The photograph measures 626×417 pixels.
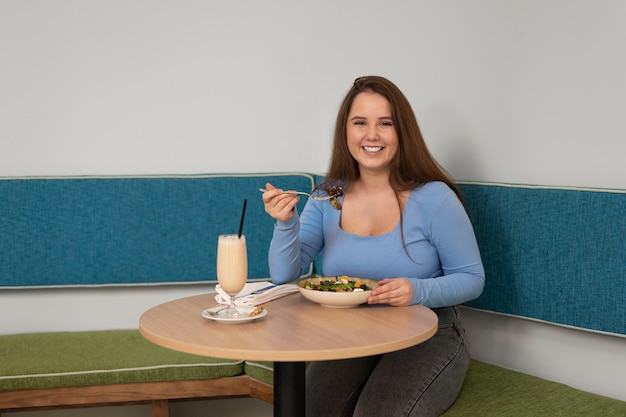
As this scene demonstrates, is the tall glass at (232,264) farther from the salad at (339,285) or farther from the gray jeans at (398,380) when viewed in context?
the gray jeans at (398,380)

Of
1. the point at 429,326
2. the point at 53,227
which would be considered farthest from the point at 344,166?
the point at 53,227

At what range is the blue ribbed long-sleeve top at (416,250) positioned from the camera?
7.04ft

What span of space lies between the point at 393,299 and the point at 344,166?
60 cm

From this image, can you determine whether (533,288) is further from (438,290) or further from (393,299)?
(393,299)

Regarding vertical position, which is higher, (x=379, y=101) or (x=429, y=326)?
(x=379, y=101)

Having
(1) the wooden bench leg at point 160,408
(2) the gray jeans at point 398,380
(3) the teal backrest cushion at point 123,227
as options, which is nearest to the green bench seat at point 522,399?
(2) the gray jeans at point 398,380

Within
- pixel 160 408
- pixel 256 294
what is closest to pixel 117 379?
pixel 160 408

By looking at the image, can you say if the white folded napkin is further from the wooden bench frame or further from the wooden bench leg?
the wooden bench leg

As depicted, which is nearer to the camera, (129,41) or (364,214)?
(364,214)

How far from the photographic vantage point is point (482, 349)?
270 centimetres

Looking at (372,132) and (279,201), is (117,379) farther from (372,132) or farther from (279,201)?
(372,132)

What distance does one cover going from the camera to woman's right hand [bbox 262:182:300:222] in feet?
6.68

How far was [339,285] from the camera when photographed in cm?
197

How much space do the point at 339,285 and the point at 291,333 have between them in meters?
0.30
